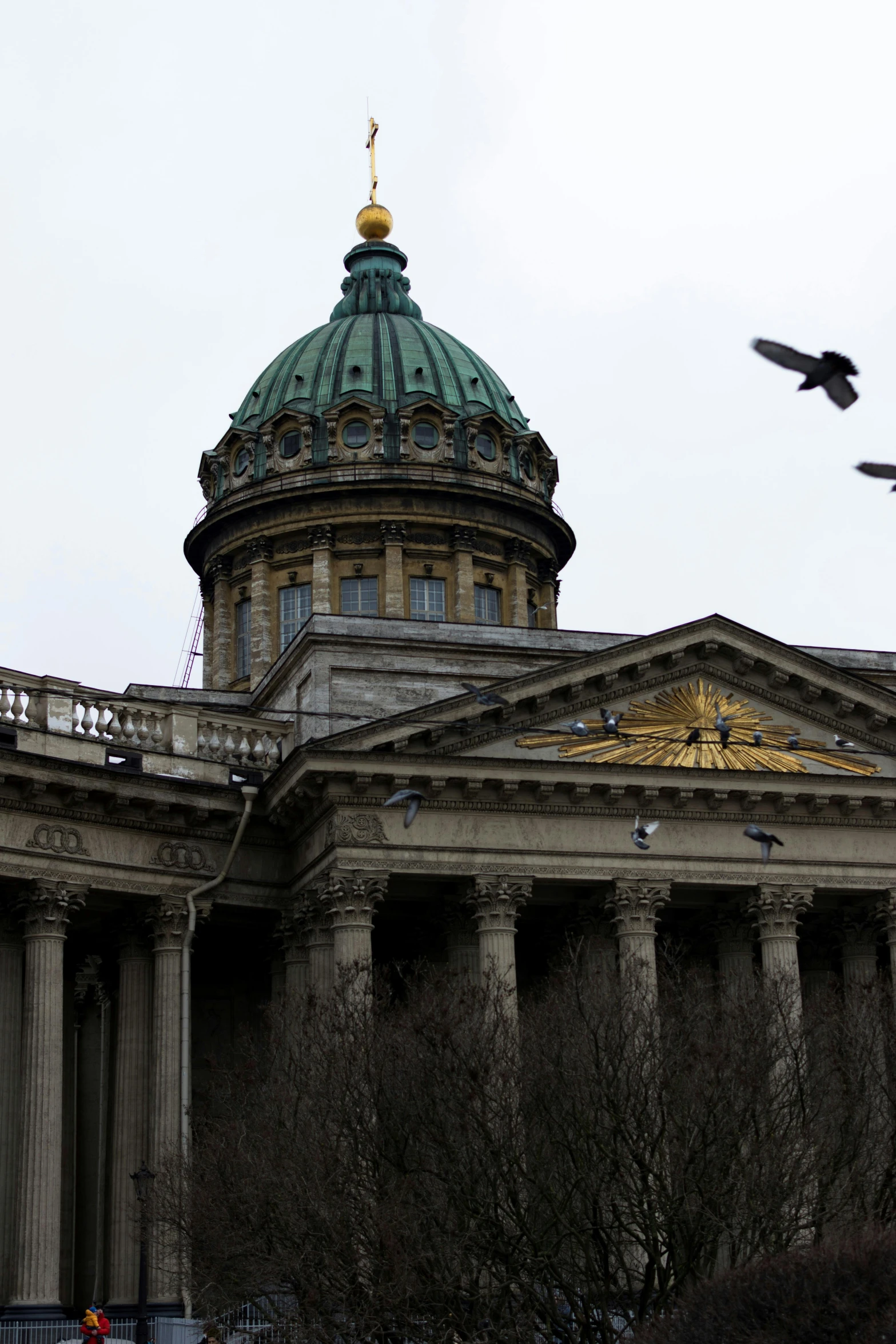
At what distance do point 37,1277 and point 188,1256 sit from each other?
7299mm

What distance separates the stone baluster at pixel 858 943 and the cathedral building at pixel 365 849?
0.05 metres

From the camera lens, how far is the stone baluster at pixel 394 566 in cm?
5688

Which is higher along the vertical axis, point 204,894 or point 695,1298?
point 204,894

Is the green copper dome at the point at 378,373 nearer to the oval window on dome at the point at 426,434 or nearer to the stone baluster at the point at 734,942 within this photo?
the oval window on dome at the point at 426,434

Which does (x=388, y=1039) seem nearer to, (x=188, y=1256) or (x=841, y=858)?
(x=188, y=1256)

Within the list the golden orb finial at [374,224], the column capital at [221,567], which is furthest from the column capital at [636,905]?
the golden orb finial at [374,224]

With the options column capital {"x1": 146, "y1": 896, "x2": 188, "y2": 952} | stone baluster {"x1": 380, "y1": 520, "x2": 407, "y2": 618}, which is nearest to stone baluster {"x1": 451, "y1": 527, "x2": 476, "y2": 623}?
stone baluster {"x1": 380, "y1": 520, "x2": 407, "y2": 618}

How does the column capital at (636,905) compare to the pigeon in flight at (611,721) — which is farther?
the column capital at (636,905)

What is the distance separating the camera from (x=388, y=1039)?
1091 inches

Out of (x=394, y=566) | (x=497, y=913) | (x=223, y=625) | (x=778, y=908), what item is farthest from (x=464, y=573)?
(x=497, y=913)

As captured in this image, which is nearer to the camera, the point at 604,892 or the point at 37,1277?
the point at 37,1277

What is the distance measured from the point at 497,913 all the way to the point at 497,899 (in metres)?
0.26

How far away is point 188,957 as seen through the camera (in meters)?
36.6

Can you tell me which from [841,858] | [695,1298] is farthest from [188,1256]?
[841,858]
